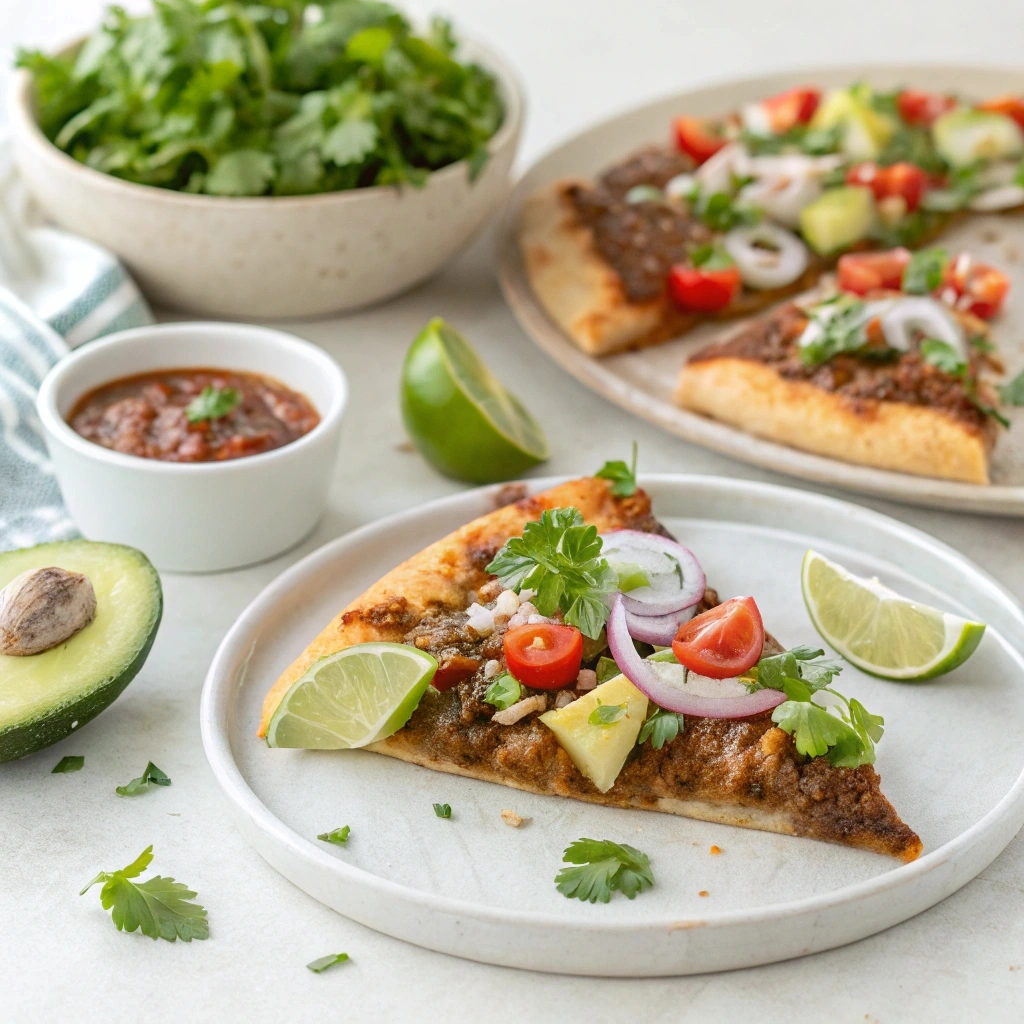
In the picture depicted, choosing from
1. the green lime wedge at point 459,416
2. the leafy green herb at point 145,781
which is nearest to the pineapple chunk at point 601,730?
the leafy green herb at point 145,781

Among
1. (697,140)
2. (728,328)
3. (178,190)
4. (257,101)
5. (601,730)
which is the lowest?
(728,328)

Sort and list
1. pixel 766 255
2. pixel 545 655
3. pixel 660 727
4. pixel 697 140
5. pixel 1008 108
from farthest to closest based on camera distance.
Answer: pixel 1008 108, pixel 697 140, pixel 766 255, pixel 545 655, pixel 660 727

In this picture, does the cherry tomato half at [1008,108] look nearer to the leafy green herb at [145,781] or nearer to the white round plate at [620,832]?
the white round plate at [620,832]

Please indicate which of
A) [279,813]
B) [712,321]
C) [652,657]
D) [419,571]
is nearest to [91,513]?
[419,571]

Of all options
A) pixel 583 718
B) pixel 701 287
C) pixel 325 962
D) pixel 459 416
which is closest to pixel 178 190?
pixel 459 416

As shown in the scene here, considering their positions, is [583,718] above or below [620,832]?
above

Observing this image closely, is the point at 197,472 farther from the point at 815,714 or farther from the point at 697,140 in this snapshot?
the point at 697,140

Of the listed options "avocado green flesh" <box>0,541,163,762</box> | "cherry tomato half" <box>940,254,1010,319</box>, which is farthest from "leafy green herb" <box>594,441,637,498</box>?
"cherry tomato half" <box>940,254,1010,319</box>
